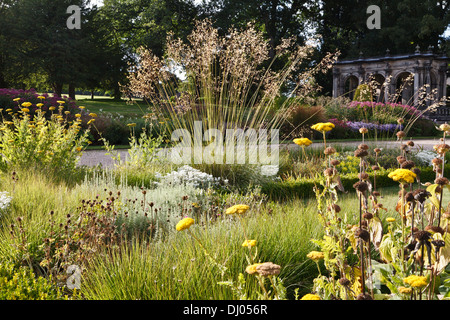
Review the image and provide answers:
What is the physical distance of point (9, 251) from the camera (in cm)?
269

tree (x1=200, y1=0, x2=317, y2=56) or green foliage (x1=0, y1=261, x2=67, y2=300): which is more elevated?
tree (x1=200, y1=0, x2=317, y2=56)

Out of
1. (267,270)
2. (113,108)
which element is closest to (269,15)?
(113,108)

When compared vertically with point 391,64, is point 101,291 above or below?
below

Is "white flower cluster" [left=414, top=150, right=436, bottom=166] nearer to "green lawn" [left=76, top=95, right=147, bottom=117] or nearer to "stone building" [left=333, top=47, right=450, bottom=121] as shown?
"green lawn" [left=76, top=95, right=147, bottom=117]

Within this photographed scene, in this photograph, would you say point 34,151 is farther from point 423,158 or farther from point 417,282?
point 423,158

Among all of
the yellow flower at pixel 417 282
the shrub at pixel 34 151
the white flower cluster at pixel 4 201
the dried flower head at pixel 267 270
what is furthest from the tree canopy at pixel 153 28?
the yellow flower at pixel 417 282

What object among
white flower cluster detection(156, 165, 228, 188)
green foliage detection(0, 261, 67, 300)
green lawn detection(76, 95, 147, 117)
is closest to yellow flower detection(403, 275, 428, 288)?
green foliage detection(0, 261, 67, 300)

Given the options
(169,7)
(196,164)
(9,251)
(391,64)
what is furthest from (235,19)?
(9,251)

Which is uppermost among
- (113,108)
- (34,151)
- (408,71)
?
(408,71)

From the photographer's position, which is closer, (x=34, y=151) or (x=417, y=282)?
(x=417, y=282)

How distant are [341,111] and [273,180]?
10.4m

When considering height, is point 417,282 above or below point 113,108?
below

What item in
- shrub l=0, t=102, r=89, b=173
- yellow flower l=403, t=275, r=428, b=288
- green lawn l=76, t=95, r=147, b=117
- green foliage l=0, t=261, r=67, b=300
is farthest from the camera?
green lawn l=76, t=95, r=147, b=117
